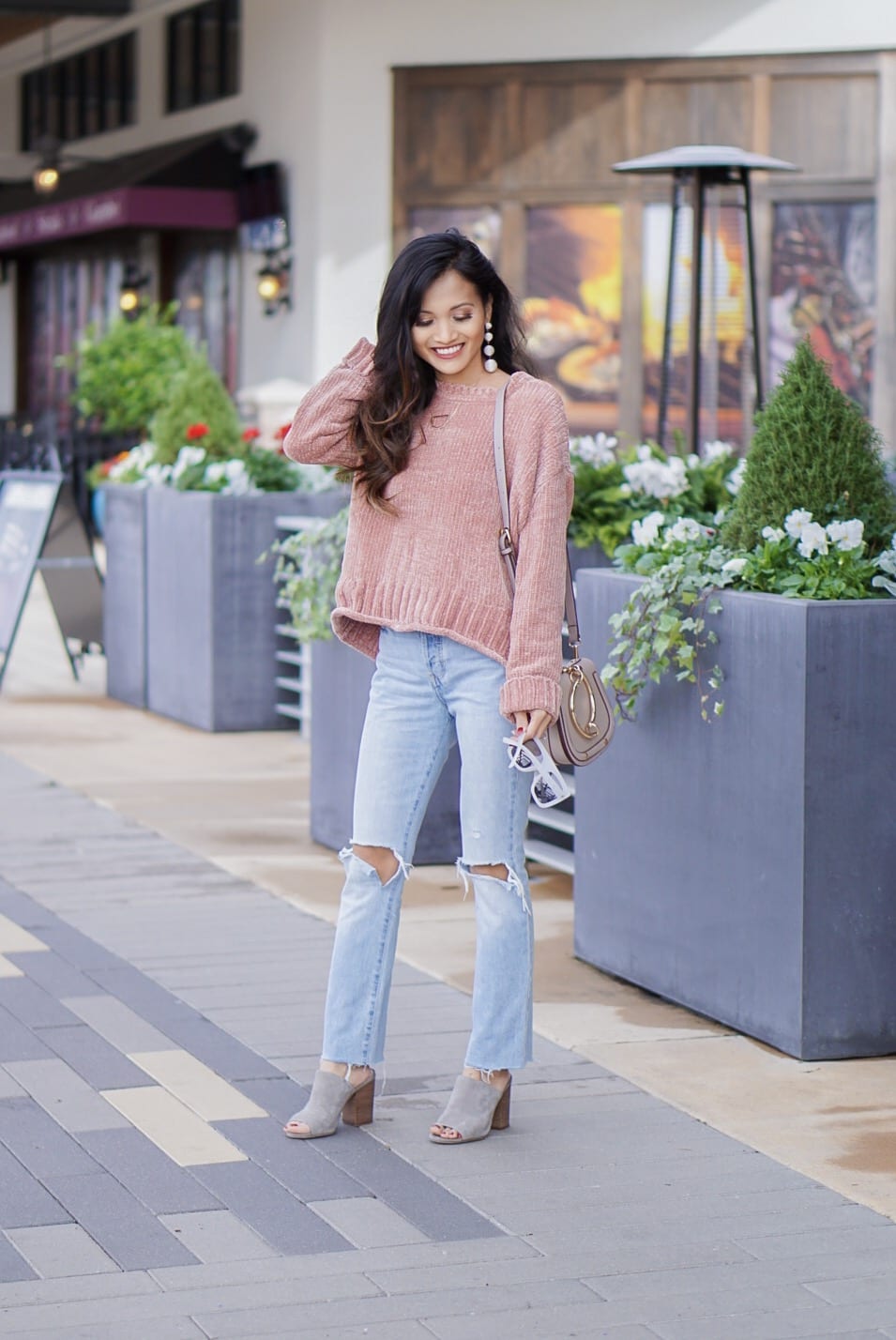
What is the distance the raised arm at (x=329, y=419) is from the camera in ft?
14.2

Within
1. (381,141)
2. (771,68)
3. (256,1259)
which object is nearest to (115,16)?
(381,141)

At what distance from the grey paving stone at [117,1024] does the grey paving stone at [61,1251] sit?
1.17 m

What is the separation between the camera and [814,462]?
512 cm

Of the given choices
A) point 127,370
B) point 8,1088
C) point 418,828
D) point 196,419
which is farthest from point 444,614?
point 127,370

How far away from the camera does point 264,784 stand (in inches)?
349

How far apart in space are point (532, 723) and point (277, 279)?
17863 millimetres

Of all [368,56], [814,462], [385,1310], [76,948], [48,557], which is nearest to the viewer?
[385,1310]

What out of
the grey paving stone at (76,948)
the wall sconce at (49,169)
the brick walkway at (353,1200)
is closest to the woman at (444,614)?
the brick walkway at (353,1200)

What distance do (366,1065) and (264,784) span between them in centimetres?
452

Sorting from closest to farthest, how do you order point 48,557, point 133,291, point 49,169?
point 48,557, point 49,169, point 133,291

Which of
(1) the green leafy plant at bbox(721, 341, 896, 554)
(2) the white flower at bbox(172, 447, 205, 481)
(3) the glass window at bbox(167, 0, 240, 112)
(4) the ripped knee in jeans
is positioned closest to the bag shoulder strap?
(4) the ripped knee in jeans

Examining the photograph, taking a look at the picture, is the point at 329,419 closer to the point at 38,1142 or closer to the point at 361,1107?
the point at 361,1107

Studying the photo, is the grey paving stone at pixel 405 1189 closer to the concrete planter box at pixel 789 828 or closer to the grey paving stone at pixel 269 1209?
the grey paving stone at pixel 269 1209

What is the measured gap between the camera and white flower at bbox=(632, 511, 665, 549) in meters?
5.57
